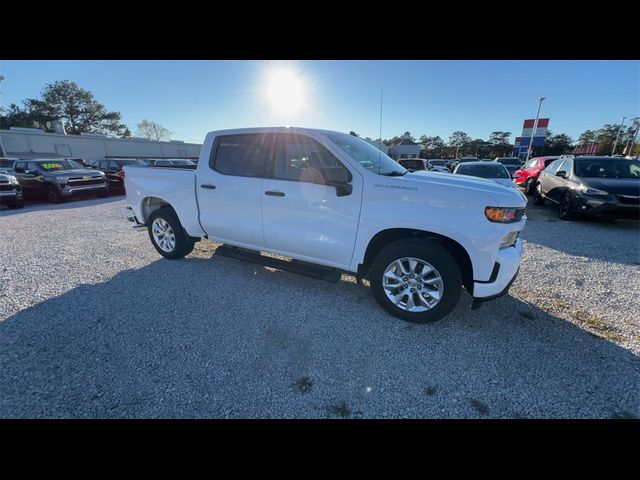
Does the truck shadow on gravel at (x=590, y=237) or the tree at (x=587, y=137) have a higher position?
the tree at (x=587, y=137)

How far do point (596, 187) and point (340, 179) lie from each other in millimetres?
7322

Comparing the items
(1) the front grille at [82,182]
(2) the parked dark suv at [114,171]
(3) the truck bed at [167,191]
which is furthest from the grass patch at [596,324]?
(2) the parked dark suv at [114,171]

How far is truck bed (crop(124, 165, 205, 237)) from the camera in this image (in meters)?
4.04

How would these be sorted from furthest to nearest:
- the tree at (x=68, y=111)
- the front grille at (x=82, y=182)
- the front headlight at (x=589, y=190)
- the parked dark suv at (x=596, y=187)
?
the tree at (x=68, y=111) < the front grille at (x=82, y=182) < the front headlight at (x=589, y=190) < the parked dark suv at (x=596, y=187)

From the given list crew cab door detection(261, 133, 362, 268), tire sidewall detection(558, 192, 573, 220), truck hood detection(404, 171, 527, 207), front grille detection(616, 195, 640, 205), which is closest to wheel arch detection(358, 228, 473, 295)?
crew cab door detection(261, 133, 362, 268)

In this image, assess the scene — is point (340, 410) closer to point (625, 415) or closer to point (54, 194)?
point (625, 415)

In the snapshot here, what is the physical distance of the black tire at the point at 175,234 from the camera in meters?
4.34

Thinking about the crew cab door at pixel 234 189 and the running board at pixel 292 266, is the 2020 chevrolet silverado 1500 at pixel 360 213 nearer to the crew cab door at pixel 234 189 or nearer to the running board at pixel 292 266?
the crew cab door at pixel 234 189

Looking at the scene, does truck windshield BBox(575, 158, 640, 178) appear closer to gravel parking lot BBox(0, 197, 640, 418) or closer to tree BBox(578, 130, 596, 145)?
gravel parking lot BBox(0, 197, 640, 418)

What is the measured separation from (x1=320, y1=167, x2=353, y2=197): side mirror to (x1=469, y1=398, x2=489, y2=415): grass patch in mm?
2032

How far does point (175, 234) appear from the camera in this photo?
437 centimetres

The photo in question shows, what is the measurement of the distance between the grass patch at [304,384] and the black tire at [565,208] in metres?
8.38
